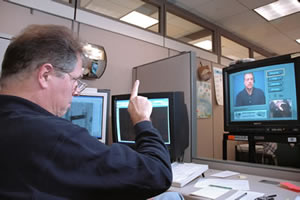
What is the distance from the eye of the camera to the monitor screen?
45.4 inches

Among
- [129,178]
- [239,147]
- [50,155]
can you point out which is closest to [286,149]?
[239,147]

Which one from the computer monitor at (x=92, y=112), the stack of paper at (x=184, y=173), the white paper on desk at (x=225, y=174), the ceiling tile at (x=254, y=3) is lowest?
the white paper on desk at (x=225, y=174)

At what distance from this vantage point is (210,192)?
806 millimetres

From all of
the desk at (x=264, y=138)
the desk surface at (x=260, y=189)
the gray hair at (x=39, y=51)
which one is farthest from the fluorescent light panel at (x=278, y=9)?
the gray hair at (x=39, y=51)

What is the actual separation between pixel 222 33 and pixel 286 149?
2265 millimetres

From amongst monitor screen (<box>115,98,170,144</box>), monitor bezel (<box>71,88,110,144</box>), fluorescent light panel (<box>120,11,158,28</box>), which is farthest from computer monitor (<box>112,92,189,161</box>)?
fluorescent light panel (<box>120,11,158,28</box>)

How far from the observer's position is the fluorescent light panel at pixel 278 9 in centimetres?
293

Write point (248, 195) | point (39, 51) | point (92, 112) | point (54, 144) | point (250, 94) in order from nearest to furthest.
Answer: point (54, 144)
point (39, 51)
point (248, 195)
point (250, 94)
point (92, 112)

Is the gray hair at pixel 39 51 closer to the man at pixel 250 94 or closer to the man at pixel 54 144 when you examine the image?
the man at pixel 54 144

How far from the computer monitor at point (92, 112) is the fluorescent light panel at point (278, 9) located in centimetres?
271

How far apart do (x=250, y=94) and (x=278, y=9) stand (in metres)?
2.62

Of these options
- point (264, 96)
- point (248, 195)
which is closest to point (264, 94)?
point (264, 96)

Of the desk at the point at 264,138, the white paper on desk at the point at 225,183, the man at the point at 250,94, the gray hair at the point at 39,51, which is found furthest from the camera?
the man at the point at 250,94

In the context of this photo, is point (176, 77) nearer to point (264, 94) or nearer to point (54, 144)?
point (264, 94)
